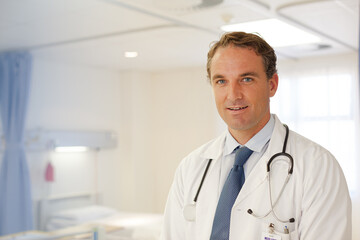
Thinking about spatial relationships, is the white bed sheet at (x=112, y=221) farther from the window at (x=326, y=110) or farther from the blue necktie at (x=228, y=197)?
the blue necktie at (x=228, y=197)

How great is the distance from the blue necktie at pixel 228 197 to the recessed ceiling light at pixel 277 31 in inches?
74.8

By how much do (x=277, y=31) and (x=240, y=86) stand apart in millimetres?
2513

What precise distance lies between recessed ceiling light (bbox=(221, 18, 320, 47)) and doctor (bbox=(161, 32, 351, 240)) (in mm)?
1848

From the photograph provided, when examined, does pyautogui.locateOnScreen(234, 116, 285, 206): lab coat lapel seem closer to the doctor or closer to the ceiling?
the doctor

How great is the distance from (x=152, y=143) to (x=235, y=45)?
4.62m

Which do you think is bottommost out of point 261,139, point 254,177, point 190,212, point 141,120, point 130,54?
point 190,212

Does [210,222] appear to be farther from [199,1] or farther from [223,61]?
[199,1]

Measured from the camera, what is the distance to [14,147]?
416 centimetres

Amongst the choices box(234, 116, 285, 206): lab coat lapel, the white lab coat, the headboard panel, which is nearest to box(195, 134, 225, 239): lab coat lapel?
the white lab coat

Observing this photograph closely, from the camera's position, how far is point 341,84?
15.7 feet

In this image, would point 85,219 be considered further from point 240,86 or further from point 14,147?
point 240,86

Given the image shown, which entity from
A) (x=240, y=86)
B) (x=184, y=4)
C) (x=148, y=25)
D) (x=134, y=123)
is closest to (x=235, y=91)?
(x=240, y=86)

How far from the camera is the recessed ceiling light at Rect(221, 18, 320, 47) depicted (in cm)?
350

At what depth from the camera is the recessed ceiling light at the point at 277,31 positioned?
11.5 feet
